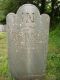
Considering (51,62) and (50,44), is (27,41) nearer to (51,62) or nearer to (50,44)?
(51,62)

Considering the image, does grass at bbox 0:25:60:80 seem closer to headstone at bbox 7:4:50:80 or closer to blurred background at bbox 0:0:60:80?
blurred background at bbox 0:0:60:80

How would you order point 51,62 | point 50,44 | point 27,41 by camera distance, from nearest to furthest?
point 27,41 < point 51,62 < point 50,44

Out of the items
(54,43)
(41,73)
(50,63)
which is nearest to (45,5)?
(54,43)

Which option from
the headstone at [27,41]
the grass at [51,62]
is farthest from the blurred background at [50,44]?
the headstone at [27,41]

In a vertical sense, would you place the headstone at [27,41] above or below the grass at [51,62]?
above

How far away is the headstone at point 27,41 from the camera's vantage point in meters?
6.99

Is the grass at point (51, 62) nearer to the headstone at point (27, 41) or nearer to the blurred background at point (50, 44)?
the blurred background at point (50, 44)

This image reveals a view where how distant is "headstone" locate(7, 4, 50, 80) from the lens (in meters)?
6.99

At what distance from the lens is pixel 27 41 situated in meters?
7.05

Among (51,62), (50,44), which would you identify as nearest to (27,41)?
(51,62)

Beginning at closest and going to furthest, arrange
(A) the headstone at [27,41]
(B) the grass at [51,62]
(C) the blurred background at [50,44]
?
1. (A) the headstone at [27,41]
2. (B) the grass at [51,62]
3. (C) the blurred background at [50,44]

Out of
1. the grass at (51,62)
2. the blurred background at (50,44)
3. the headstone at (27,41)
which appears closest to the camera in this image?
the headstone at (27,41)

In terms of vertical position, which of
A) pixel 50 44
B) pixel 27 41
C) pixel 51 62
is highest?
pixel 27 41

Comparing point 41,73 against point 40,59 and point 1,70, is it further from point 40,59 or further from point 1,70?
point 1,70
